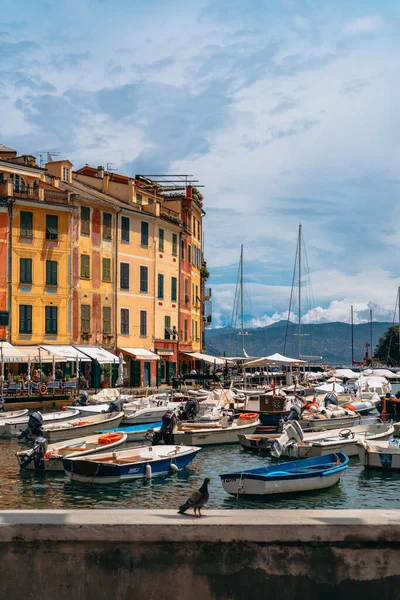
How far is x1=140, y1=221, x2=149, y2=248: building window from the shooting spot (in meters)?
59.7

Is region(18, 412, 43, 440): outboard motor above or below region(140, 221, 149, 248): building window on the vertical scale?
below

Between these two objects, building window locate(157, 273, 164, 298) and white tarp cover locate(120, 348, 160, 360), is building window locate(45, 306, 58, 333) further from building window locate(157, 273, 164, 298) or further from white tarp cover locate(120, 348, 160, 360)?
building window locate(157, 273, 164, 298)

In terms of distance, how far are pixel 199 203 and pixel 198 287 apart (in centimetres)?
838

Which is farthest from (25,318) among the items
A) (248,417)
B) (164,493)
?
(164,493)

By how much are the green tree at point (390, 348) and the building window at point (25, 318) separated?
112 meters

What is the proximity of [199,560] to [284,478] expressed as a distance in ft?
49.8

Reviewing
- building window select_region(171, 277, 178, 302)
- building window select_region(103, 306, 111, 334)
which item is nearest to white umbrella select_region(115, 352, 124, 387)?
building window select_region(103, 306, 111, 334)

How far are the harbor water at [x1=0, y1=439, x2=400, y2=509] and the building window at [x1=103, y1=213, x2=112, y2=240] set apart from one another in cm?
3200

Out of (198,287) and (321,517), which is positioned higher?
(198,287)

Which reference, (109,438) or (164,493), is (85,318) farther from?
(164,493)

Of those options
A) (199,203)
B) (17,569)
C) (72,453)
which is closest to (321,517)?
(17,569)

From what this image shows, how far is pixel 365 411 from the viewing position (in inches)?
1962

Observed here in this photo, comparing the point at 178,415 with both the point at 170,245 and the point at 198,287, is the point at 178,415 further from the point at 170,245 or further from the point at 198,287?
the point at 198,287

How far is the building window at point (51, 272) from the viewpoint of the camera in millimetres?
52031
